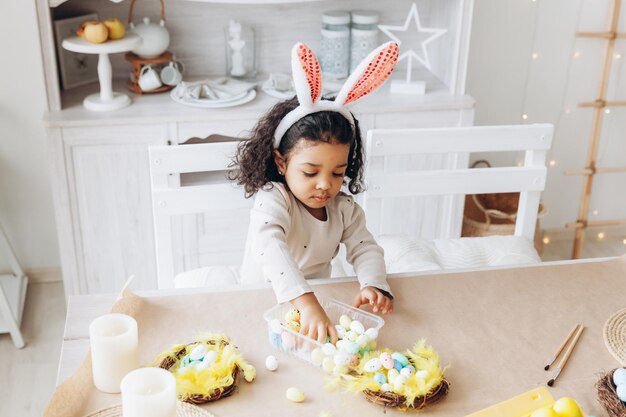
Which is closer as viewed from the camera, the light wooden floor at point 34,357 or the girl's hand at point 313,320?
the girl's hand at point 313,320

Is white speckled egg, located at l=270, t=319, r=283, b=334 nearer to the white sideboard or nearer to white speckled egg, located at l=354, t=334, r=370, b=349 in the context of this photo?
white speckled egg, located at l=354, t=334, r=370, b=349

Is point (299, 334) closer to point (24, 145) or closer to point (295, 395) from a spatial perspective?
point (295, 395)

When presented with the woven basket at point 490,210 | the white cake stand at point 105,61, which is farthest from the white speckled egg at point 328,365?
the woven basket at point 490,210

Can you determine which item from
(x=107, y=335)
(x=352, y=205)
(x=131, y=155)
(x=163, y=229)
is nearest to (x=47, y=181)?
(x=131, y=155)

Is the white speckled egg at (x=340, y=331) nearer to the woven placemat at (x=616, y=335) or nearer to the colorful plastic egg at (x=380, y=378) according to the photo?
the colorful plastic egg at (x=380, y=378)

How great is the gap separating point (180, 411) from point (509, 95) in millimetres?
2206

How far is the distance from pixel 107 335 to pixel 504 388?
2.03ft

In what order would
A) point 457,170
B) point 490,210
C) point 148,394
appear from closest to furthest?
1. point 148,394
2. point 457,170
3. point 490,210

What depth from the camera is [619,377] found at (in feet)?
3.53

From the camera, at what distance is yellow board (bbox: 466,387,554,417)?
104cm

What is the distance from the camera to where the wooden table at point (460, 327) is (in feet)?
3.60

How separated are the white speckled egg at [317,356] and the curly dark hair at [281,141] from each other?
1.40 ft

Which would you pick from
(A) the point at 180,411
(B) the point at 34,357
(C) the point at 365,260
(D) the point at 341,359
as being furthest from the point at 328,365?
(B) the point at 34,357

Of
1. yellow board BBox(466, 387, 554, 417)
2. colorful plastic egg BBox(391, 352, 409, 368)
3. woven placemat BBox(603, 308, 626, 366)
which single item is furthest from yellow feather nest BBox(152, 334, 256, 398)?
woven placemat BBox(603, 308, 626, 366)
